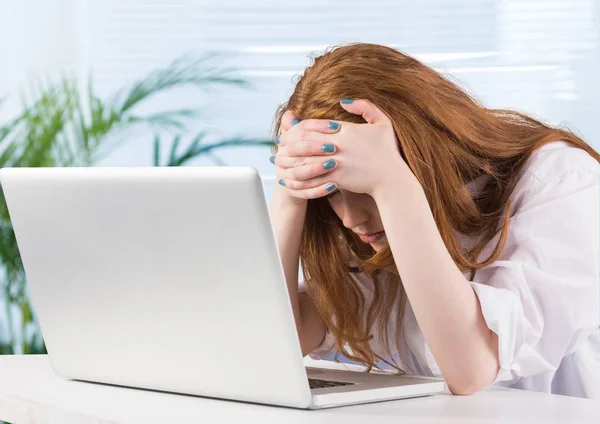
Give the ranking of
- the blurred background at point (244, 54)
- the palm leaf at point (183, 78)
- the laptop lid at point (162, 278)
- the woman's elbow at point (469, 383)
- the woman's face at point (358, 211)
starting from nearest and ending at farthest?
1. the laptop lid at point (162, 278)
2. the woman's elbow at point (469, 383)
3. the woman's face at point (358, 211)
4. the palm leaf at point (183, 78)
5. the blurred background at point (244, 54)

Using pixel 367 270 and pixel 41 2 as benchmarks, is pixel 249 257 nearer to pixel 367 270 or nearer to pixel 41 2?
pixel 367 270

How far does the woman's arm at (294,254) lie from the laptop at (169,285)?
25cm

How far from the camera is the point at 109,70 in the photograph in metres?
→ 3.21

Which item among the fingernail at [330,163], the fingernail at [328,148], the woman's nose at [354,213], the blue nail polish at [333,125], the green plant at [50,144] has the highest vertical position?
the blue nail polish at [333,125]

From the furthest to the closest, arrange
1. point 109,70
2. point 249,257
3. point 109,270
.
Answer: point 109,70
point 109,270
point 249,257

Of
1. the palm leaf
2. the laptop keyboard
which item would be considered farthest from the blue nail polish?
the palm leaf

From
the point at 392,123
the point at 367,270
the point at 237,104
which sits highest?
the point at 392,123

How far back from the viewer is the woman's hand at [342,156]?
86 cm

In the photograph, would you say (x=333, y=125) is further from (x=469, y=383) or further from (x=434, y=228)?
(x=469, y=383)

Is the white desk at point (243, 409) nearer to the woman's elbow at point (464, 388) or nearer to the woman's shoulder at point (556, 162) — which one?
the woman's elbow at point (464, 388)

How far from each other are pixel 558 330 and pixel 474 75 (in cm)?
216

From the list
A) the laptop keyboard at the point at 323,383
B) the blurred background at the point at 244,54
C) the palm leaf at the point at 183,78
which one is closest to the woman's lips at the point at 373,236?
the laptop keyboard at the point at 323,383

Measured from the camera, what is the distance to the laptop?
71 cm

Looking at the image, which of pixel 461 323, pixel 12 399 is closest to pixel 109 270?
pixel 12 399
